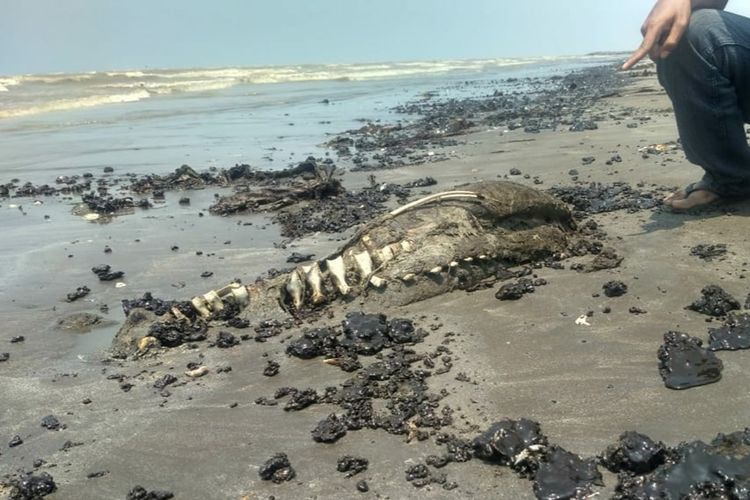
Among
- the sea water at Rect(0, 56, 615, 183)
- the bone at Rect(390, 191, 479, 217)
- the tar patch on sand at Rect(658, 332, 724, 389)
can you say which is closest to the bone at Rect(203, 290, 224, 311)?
the bone at Rect(390, 191, 479, 217)

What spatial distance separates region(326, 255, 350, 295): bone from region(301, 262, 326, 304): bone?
0.30ft

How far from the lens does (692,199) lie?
199 inches

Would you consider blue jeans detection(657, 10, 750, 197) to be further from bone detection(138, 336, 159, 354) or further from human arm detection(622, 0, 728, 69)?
bone detection(138, 336, 159, 354)

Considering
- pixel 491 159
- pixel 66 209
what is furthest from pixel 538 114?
pixel 66 209

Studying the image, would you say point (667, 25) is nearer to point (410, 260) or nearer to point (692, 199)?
point (692, 199)

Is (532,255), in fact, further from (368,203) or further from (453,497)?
(368,203)

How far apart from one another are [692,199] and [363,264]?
2580 mm

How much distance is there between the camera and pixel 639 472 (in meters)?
2.44

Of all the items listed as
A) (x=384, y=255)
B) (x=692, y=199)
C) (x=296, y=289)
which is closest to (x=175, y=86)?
(x=296, y=289)

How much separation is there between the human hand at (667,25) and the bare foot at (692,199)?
134cm

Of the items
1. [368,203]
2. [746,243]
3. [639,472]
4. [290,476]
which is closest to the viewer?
[639,472]

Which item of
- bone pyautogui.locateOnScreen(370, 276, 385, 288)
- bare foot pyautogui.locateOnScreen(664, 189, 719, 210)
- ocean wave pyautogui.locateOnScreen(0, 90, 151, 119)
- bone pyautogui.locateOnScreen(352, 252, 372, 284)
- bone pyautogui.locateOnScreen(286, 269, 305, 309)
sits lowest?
bone pyautogui.locateOnScreen(286, 269, 305, 309)

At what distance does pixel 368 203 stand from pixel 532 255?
10.3ft

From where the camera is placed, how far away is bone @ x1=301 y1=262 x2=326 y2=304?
4.59 meters
